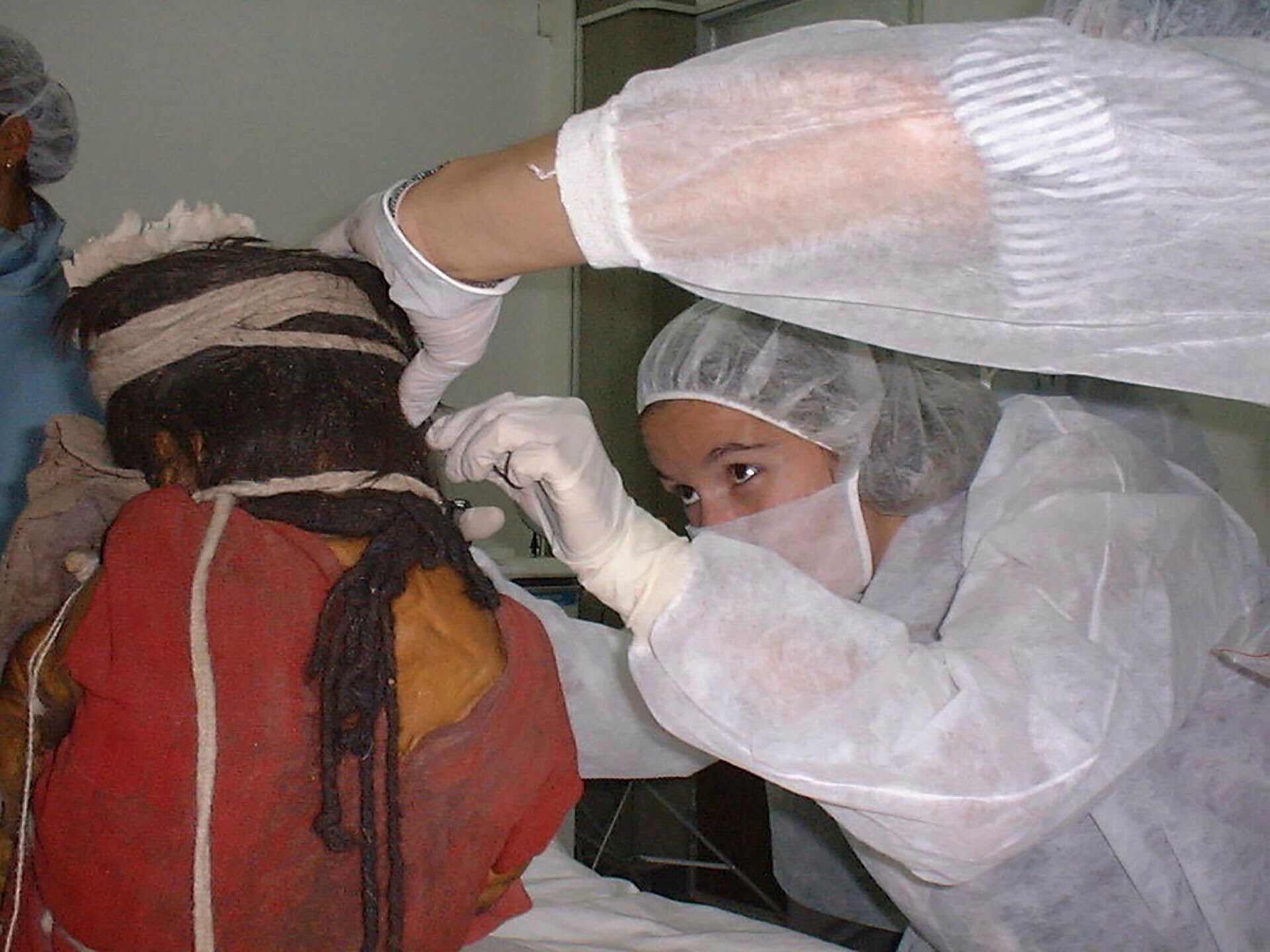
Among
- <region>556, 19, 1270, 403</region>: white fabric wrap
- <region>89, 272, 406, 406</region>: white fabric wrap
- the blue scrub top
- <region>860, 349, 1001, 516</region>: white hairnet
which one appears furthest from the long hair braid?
the blue scrub top

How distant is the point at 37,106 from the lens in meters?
1.87

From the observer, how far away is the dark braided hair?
71 cm

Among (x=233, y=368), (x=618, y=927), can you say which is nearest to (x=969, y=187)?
(x=233, y=368)

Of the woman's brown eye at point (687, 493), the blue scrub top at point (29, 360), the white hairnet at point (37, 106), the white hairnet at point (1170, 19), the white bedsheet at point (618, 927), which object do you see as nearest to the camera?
the white hairnet at point (1170, 19)

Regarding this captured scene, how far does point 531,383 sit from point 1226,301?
250 centimetres

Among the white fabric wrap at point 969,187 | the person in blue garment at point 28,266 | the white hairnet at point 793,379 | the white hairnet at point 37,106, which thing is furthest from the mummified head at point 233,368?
the white hairnet at point 37,106

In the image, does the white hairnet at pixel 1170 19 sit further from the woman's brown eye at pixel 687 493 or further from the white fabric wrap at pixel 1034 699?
the woman's brown eye at pixel 687 493

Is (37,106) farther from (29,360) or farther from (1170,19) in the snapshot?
(1170,19)

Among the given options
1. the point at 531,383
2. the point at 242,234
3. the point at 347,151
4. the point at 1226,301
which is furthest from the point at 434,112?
the point at 1226,301

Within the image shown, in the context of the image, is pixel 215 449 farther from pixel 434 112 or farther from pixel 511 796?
pixel 434 112

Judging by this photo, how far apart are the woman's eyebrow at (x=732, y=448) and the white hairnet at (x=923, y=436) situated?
0.42 ft

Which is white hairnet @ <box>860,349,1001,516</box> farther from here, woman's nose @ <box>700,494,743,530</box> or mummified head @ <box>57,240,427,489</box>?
mummified head @ <box>57,240,427,489</box>

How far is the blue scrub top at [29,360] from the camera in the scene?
1.62 meters

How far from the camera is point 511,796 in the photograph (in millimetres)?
832
